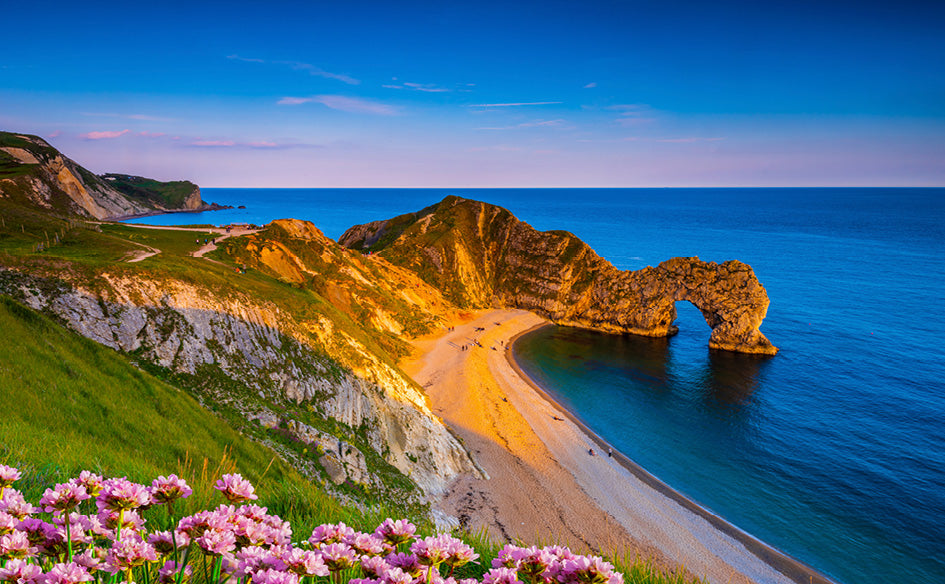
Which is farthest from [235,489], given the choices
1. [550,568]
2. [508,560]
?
[550,568]

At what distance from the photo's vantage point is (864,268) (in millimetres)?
133875

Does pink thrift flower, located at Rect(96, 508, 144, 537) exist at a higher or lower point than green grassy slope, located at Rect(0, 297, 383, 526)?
higher

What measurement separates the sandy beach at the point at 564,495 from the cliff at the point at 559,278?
134 feet

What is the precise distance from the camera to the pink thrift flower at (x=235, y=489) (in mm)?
3918

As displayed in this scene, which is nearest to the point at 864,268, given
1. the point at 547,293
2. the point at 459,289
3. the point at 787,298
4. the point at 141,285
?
the point at 787,298

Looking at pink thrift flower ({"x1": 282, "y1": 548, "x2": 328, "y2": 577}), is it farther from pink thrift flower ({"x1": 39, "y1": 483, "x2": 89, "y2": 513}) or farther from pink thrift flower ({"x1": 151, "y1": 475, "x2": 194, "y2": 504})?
pink thrift flower ({"x1": 39, "y1": 483, "x2": 89, "y2": 513})

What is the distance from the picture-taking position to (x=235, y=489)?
3.99 m

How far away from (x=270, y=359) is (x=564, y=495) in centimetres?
2811

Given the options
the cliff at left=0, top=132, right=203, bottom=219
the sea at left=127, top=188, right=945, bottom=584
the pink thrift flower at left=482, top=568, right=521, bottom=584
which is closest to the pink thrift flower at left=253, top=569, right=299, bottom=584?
the pink thrift flower at left=482, top=568, right=521, bottom=584

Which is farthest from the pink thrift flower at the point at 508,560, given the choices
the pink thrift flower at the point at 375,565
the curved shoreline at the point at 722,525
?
the curved shoreline at the point at 722,525

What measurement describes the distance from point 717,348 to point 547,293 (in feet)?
120

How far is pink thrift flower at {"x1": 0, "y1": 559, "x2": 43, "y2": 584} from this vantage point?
2.51 metres

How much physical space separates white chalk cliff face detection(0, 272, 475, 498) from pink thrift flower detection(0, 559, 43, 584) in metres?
25.9

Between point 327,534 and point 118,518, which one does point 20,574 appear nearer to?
point 118,518
